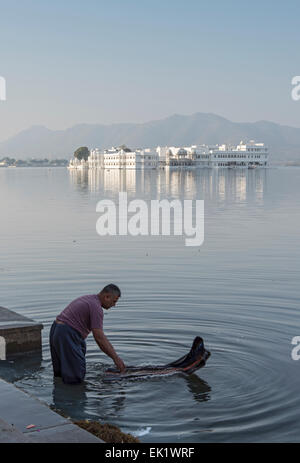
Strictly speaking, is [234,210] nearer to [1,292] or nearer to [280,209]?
[280,209]

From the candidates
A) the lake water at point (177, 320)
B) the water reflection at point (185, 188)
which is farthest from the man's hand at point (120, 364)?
the water reflection at point (185, 188)

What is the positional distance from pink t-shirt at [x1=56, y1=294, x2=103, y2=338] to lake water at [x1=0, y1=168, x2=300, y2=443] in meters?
0.87

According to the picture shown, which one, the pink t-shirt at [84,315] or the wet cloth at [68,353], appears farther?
the wet cloth at [68,353]

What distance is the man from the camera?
8.27 meters

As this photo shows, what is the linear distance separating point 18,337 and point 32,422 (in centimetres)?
410

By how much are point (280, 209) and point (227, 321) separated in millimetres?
26419

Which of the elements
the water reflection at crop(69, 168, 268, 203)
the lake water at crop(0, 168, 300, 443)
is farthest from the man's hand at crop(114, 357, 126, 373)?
the water reflection at crop(69, 168, 268, 203)

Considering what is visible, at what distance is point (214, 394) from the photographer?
848 centimetres

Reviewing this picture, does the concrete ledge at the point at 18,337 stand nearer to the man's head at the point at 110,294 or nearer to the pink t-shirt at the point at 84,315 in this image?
the pink t-shirt at the point at 84,315

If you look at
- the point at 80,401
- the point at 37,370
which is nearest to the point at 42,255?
the point at 37,370

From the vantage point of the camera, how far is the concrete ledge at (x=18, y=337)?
32.3 feet

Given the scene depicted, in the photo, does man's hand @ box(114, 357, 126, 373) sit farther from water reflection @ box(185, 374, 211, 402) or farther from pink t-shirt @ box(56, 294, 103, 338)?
water reflection @ box(185, 374, 211, 402)

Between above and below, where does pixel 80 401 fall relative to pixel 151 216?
below

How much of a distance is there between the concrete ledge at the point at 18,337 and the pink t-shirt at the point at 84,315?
1.67 m
